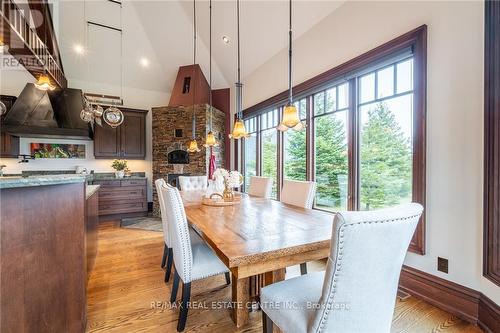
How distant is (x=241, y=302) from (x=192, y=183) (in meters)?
2.38

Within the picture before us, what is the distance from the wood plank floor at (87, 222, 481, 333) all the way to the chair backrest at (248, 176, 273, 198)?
1.02 meters

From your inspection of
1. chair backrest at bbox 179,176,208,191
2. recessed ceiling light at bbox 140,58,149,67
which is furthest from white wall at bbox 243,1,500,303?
recessed ceiling light at bbox 140,58,149,67

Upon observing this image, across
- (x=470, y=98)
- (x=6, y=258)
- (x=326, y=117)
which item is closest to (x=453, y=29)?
(x=470, y=98)

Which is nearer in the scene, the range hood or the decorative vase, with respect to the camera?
the decorative vase

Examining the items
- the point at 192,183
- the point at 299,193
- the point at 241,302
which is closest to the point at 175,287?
the point at 241,302

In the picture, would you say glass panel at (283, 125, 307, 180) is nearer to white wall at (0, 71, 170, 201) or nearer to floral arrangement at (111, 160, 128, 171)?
white wall at (0, 71, 170, 201)

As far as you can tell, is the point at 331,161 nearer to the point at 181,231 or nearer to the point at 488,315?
the point at 488,315

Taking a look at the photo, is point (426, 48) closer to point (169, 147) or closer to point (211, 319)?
point (211, 319)

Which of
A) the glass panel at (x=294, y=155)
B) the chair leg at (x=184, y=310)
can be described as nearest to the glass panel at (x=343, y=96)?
the glass panel at (x=294, y=155)

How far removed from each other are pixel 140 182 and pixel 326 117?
4376 mm

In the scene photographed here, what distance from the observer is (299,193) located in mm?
2441

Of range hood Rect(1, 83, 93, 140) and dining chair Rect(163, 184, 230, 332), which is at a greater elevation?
range hood Rect(1, 83, 93, 140)

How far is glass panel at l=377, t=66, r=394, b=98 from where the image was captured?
2.35 m

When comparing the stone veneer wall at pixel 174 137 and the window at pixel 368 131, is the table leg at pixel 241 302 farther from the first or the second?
the stone veneer wall at pixel 174 137
